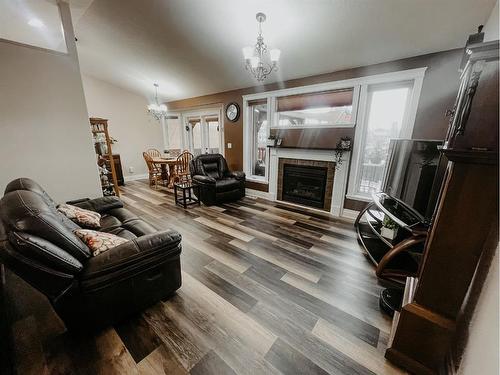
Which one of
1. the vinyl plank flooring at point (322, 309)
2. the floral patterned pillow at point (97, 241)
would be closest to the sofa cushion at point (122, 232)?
the floral patterned pillow at point (97, 241)

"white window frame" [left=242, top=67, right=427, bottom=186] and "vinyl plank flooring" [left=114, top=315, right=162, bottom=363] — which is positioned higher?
"white window frame" [left=242, top=67, right=427, bottom=186]

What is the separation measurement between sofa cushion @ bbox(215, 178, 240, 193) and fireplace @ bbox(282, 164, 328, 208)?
107 cm

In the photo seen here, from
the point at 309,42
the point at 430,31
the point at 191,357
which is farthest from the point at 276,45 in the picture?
the point at 191,357

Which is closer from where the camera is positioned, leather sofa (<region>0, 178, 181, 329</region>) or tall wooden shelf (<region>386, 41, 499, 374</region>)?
tall wooden shelf (<region>386, 41, 499, 374</region>)

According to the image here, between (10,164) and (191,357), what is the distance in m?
3.08

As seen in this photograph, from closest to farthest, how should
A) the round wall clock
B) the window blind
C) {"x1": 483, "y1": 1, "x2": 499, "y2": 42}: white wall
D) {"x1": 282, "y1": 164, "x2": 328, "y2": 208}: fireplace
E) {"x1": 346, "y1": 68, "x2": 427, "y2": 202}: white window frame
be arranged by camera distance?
1. {"x1": 483, "y1": 1, "x2": 499, "y2": 42}: white wall
2. {"x1": 346, "y1": 68, "x2": 427, "y2": 202}: white window frame
3. the window blind
4. {"x1": 282, "y1": 164, "x2": 328, "y2": 208}: fireplace
5. the round wall clock

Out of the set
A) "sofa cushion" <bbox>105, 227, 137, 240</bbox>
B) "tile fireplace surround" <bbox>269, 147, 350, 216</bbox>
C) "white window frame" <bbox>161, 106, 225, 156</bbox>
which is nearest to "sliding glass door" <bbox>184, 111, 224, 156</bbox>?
"white window frame" <bbox>161, 106, 225, 156</bbox>

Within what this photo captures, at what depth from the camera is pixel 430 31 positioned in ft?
7.16

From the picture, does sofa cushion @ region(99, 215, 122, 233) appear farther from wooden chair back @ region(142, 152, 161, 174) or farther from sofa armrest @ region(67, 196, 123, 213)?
wooden chair back @ region(142, 152, 161, 174)

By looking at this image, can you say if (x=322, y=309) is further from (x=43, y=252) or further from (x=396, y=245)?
(x=43, y=252)

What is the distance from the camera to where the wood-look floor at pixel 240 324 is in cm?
122

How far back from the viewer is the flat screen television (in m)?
1.80

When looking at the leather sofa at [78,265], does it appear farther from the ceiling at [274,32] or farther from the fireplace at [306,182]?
the fireplace at [306,182]

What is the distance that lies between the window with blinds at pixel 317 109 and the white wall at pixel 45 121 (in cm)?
332
